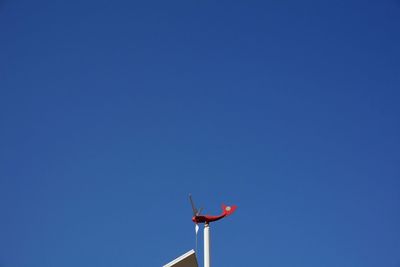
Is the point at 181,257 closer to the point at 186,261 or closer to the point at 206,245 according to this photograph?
the point at 186,261

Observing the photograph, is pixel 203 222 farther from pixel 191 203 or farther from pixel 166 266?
pixel 166 266

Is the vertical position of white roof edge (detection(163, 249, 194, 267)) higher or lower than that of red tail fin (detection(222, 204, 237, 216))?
lower

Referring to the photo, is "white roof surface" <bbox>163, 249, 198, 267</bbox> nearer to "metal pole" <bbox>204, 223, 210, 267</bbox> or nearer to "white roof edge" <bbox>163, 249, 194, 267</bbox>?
"white roof edge" <bbox>163, 249, 194, 267</bbox>

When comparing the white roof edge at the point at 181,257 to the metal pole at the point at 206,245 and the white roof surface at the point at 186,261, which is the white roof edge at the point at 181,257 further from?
the metal pole at the point at 206,245

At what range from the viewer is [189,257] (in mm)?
22594

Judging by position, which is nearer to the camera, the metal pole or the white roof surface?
the white roof surface

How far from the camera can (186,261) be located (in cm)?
2255

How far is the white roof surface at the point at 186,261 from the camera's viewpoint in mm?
22359

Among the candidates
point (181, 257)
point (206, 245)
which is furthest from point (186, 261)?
point (206, 245)

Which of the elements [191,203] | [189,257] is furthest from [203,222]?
[189,257]

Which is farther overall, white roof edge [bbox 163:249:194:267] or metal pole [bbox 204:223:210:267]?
metal pole [bbox 204:223:210:267]

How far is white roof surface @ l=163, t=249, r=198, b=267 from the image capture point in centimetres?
2236

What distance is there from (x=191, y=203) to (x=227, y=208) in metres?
2.14

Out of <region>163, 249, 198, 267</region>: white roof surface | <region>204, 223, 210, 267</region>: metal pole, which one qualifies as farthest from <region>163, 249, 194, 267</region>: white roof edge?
<region>204, 223, 210, 267</region>: metal pole
